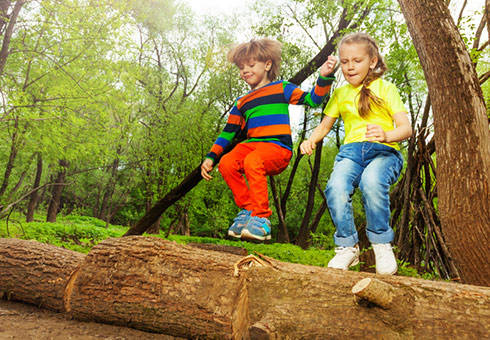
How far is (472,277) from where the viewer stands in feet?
9.75

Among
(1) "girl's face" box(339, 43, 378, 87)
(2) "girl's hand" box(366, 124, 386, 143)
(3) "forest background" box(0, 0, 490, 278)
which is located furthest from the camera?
(3) "forest background" box(0, 0, 490, 278)

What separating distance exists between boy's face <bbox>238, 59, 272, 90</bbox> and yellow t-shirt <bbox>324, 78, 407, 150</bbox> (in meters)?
0.57

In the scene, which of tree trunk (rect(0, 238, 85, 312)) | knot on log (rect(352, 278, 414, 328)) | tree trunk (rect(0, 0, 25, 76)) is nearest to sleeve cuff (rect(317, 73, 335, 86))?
knot on log (rect(352, 278, 414, 328))

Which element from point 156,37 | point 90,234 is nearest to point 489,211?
point 90,234

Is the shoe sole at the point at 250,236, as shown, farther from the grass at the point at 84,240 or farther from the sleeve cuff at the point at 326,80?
the grass at the point at 84,240

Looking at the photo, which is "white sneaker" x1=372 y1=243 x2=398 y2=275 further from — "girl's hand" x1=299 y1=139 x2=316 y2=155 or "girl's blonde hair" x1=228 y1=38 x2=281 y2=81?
"girl's blonde hair" x1=228 y1=38 x2=281 y2=81

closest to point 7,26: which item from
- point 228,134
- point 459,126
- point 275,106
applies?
point 228,134

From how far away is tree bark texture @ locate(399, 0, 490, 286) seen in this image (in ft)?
9.25

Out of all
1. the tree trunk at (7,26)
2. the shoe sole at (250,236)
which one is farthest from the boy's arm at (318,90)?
the tree trunk at (7,26)

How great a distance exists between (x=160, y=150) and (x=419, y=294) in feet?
23.5

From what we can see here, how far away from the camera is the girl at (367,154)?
219 cm

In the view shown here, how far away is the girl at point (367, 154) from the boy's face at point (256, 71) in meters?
0.62

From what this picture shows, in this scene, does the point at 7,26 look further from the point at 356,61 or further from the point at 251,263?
the point at 356,61

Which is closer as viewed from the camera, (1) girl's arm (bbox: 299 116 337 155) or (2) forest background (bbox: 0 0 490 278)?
(1) girl's arm (bbox: 299 116 337 155)
